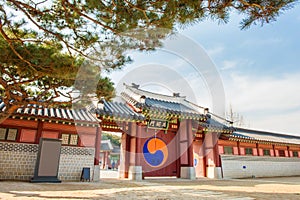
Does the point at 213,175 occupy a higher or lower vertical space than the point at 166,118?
lower

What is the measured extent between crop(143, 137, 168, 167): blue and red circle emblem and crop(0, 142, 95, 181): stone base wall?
2813 millimetres

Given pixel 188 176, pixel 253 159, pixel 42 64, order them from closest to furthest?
1. pixel 42 64
2. pixel 188 176
3. pixel 253 159

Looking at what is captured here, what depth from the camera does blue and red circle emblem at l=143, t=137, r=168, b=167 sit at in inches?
393

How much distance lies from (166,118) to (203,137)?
2.94 m

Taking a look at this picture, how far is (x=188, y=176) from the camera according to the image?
966 centimetres

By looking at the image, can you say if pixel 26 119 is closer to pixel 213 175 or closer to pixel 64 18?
pixel 64 18

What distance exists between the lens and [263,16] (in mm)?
2986

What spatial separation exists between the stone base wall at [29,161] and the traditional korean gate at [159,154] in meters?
2.76

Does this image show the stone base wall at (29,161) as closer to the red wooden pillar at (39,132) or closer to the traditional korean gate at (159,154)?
the red wooden pillar at (39,132)

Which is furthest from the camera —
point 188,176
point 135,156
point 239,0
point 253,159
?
point 253,159

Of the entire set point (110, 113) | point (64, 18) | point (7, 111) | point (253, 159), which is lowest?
point (253, 159)

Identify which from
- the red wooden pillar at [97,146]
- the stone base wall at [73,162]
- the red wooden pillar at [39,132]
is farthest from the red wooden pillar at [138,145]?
the red wooden pillar at [39,132]

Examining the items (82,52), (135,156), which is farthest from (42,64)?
(135,156)

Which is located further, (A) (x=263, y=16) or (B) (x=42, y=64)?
(B) (x=42, y=64)
